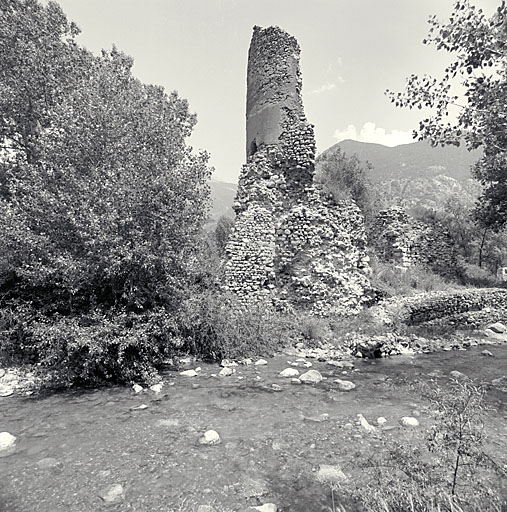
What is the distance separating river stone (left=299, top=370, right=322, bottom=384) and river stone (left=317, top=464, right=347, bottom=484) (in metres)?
3.50

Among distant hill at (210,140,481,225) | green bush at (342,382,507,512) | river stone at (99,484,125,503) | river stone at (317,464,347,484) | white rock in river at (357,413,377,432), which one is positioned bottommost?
white rock in river at (357,413,377,432)

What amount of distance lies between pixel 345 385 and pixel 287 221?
7.66 metres

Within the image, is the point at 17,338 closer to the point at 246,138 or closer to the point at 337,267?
the point at 337,267

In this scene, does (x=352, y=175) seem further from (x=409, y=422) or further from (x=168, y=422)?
(x=168, y=422)

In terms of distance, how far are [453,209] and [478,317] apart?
2574cm

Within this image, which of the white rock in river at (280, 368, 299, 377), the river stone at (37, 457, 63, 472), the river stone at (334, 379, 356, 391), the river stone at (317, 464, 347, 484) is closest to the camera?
the river stone at (317, 464, 347, 484)

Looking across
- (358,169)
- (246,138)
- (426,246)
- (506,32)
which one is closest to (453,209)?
(358,169)

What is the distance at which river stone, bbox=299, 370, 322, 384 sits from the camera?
7688mm

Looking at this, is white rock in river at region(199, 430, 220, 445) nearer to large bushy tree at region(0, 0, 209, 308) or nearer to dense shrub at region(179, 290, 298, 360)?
large bushy tree at region(0, 0, 209, 308)

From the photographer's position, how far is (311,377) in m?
7.85

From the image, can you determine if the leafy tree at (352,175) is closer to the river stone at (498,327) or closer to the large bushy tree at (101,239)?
the river stone at (498,327)

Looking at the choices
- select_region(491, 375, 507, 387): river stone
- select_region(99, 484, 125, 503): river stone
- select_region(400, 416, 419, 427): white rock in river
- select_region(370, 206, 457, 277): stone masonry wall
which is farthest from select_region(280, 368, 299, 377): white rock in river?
select_region(370, 206, 457, 277): stone masonry wall

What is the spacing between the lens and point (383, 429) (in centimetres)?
518

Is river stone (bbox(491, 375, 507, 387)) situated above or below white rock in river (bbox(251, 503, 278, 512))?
below
